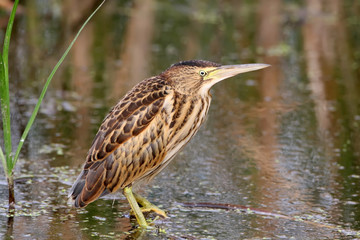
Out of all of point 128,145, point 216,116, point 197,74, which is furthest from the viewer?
point 216,116

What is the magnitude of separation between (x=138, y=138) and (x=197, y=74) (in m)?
0.59

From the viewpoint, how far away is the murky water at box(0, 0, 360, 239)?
4543mm

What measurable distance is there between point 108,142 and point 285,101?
3623 mm

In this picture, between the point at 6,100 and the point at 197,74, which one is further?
the point at 197,74

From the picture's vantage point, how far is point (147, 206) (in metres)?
4.63

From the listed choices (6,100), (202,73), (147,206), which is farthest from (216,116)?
(6,100)

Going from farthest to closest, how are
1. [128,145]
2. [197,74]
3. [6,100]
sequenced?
[197,74]
[128,145]
[6,100]

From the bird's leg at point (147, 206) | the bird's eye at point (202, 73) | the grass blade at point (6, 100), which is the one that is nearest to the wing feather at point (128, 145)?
the bird's leg at point (147, 206)

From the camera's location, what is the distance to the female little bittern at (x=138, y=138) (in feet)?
14.8

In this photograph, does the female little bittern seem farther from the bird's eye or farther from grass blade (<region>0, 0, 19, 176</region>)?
grass blade (<region>0, 0, 19, 176</region>)

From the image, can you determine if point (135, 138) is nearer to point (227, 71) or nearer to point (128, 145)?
point (128, 145)

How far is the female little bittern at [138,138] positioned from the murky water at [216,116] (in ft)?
0.71

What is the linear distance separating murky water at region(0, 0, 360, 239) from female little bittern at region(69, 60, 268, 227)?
0.71 feet

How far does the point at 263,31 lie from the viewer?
435 inches
